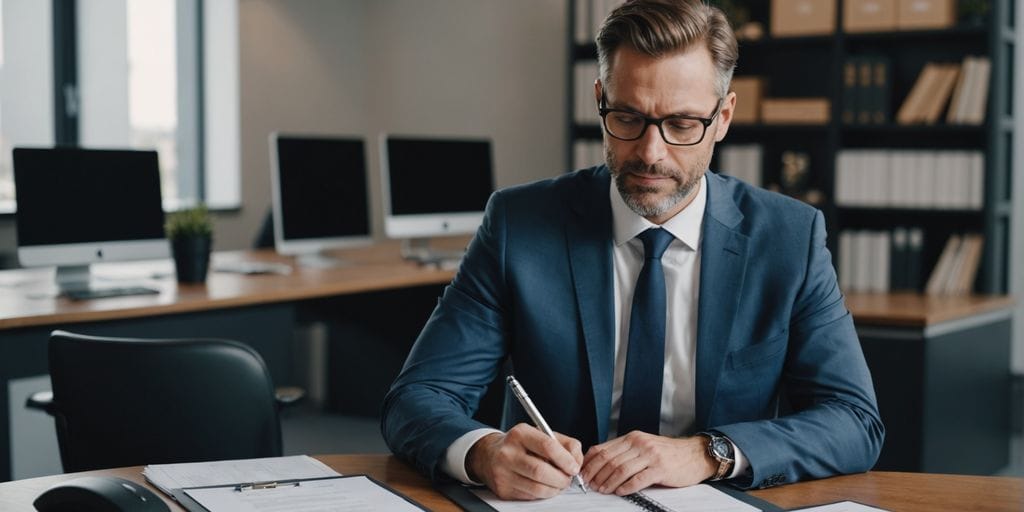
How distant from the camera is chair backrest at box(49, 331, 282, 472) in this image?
196 centimetres

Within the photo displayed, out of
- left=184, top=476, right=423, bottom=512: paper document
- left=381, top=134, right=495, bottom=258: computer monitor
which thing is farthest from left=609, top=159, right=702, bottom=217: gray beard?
left=381, top=134, right=495, bottom=258: computer monitor

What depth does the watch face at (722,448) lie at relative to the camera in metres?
1.44

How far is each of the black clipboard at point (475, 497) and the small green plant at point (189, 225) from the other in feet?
7.96

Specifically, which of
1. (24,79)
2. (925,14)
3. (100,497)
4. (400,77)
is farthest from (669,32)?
(400,77)

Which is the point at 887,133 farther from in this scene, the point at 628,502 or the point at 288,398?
the point at 628,502

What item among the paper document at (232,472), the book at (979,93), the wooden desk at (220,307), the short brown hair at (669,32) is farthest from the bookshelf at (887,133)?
the paper document at (232,472)

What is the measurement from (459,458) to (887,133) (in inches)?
144

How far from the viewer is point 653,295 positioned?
171 centimetres

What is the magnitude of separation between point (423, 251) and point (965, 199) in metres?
2.12

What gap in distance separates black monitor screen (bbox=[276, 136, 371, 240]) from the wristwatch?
9.58 feet

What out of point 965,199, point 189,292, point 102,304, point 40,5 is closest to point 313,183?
point 189,292

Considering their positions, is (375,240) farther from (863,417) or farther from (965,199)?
(863,417)

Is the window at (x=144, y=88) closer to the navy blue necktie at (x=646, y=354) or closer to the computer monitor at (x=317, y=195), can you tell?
the computer monitor at (x=317, y=195)

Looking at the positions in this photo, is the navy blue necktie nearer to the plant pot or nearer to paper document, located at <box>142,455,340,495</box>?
paper document, located at <box>142,455,340,495</box>
